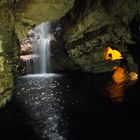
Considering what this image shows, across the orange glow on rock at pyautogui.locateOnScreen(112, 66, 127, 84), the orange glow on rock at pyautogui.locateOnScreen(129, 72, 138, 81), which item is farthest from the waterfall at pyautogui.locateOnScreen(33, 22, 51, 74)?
the orange glow on rock at pyautogui.locateOnScreen(129, 72, 138, 81)

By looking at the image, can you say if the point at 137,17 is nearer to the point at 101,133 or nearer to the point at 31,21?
the point at 31,21

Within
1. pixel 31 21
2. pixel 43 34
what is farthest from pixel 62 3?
pixel 43 34

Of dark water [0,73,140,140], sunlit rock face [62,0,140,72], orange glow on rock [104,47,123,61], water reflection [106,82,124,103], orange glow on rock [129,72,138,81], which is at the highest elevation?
sunlit rock face [62,0,140,72]

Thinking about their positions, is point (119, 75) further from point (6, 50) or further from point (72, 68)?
point (6, 50)

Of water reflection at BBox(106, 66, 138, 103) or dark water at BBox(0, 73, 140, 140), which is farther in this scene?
water reflection at BBox(106, 66, 138, 103)

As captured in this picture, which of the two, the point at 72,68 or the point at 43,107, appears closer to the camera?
the point at 43,107

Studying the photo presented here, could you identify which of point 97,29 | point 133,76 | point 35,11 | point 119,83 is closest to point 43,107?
point 35,11

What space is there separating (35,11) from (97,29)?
11497mm

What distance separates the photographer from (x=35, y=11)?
20812 millimetres

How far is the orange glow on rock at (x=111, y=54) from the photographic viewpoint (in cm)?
3377

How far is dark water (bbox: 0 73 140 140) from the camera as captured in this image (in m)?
13.6

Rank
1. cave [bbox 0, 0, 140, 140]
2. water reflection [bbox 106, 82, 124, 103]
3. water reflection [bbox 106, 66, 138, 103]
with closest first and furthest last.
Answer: cave [bbox 0, 0, 140, 140] → water reflection [bbox 106, 82, 124, 103] → water reflection [bbox 106, 66, 138, 103]

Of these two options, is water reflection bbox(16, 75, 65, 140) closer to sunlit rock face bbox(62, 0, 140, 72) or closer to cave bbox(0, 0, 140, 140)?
cave bbox(0, 0, 140, 140)

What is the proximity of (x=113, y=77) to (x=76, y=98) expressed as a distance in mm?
10215
